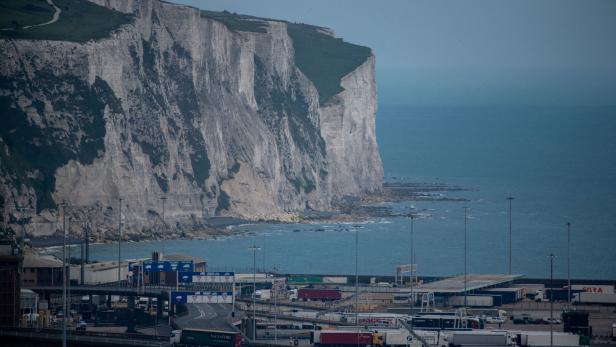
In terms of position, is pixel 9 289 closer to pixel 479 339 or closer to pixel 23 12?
pixel 479 339

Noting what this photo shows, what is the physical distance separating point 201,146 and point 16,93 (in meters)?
16.1

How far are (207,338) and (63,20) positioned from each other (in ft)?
216

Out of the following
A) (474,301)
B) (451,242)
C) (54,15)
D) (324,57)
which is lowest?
(474,301)

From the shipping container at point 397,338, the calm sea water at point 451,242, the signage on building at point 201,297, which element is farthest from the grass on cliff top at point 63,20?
the shipping container at point 397,338

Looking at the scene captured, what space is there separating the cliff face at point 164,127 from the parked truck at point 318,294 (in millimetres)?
25922

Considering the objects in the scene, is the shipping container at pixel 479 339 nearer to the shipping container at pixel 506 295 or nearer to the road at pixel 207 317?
the road at pixel 207 317

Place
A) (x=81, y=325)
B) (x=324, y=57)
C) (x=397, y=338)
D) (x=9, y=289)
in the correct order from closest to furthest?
(x=397, y=338), (x=9, y=289), (x=81, y=325), (x=324, y=57)

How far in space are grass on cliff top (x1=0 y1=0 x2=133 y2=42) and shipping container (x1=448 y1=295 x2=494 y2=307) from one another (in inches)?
1635

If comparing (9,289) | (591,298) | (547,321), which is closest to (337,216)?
(591,298)

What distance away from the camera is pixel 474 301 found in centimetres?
9238

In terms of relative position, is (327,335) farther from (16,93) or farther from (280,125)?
(280,125)

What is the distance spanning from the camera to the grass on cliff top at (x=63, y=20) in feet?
420

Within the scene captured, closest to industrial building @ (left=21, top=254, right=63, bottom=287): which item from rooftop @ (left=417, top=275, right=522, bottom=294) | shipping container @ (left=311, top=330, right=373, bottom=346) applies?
rooftop @ (left=417, top=275, right=522, bottom=294)

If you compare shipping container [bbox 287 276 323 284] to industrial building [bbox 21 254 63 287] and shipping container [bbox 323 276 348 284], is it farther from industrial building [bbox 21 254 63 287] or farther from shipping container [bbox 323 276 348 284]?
industrial building [bbox 21 254 63 287]
